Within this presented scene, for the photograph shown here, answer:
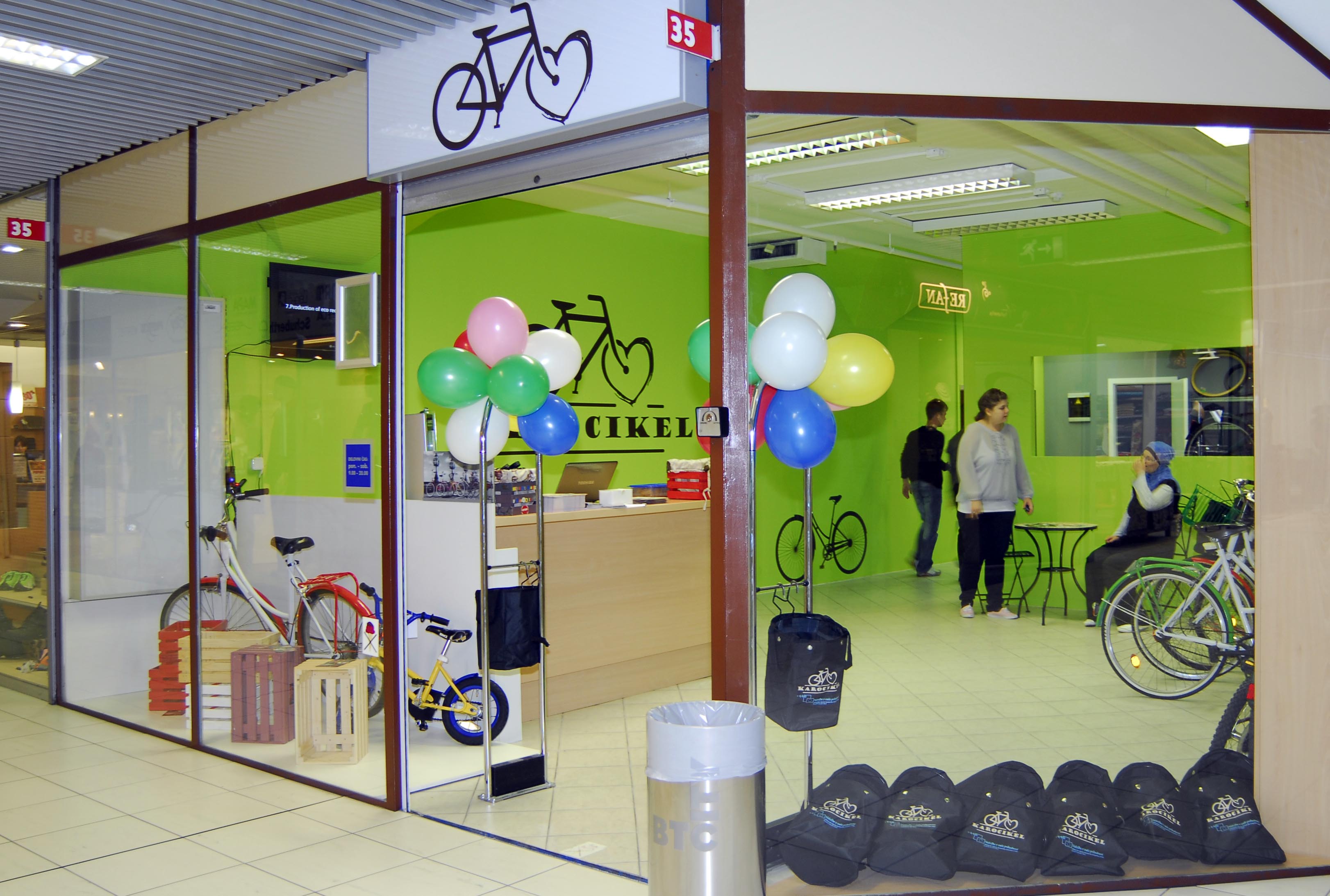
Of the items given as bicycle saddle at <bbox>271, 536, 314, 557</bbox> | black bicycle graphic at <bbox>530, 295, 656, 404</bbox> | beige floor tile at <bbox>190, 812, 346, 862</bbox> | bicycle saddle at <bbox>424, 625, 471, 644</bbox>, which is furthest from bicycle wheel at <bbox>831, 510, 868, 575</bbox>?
black bicycle graphic at <bbox>530, 295, 656, 404</bbox>

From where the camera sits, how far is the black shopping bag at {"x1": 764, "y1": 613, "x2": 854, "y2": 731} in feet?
11.0

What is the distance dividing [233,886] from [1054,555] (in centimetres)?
296

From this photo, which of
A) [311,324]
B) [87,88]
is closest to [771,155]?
[311,324]

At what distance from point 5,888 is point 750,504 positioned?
9.27ft

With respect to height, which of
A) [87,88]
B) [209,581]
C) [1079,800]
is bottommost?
[1079,800]

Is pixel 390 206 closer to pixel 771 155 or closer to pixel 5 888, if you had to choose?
pixel 771 155

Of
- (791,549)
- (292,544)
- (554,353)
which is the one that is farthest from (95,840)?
(791,549)

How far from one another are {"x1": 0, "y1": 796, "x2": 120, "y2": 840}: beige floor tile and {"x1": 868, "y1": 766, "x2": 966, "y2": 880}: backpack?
3.08m

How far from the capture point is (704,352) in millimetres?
3531

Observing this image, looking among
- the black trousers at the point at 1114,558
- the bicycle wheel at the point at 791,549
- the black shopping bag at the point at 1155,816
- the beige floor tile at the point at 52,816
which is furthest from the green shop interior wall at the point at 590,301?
the black shopping bag at the point at 1155,816

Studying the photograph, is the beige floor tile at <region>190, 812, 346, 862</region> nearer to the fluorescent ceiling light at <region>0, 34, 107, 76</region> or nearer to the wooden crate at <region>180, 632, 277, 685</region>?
the wooden crate at <region>180, 632, 277, 685</region>

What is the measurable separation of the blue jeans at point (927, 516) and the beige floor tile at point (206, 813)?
280 cm

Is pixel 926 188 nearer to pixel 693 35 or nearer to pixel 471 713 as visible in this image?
pixel 693 35

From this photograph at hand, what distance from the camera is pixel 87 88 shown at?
4574mm
